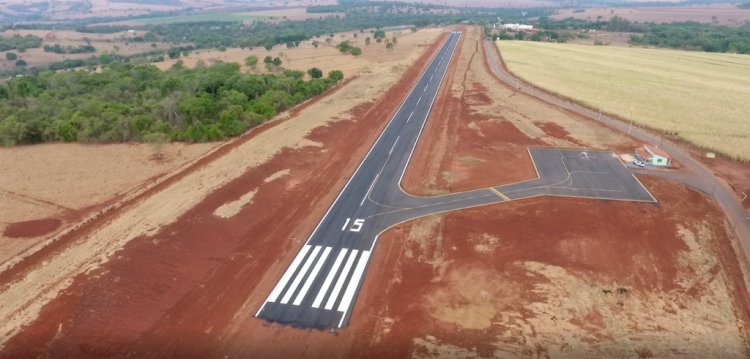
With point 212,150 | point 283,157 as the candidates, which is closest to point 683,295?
point 283,157

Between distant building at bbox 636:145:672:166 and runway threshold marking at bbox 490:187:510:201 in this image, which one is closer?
runway threshold marking at bbox 490:187:510:201

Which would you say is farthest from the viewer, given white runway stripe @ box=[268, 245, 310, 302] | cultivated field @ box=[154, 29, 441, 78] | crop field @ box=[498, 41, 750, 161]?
cultivated field @ box=[154, 29, 441, 78]

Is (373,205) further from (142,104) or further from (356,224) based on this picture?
(142,104)

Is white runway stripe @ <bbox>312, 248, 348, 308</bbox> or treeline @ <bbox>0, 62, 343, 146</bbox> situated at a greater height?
treeline @ <bbox>0, 62, 343, 146</bbox>

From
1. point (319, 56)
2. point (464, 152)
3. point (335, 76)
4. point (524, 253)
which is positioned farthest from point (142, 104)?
point (319, 56)

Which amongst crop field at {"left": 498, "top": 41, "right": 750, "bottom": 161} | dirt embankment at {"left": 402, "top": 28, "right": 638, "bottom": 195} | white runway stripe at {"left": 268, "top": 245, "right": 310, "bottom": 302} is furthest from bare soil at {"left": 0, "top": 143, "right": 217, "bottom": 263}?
crop field at {"left": 498, "top": 41, "right": 750, "bottom": 161}

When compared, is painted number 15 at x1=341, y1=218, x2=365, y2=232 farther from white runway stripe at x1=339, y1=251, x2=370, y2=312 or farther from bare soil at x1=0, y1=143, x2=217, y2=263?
bare soil at x1=0, y1=143, x2=217, y2=263

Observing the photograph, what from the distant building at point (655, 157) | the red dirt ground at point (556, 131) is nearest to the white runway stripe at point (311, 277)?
the distant building at point (655, 157)
